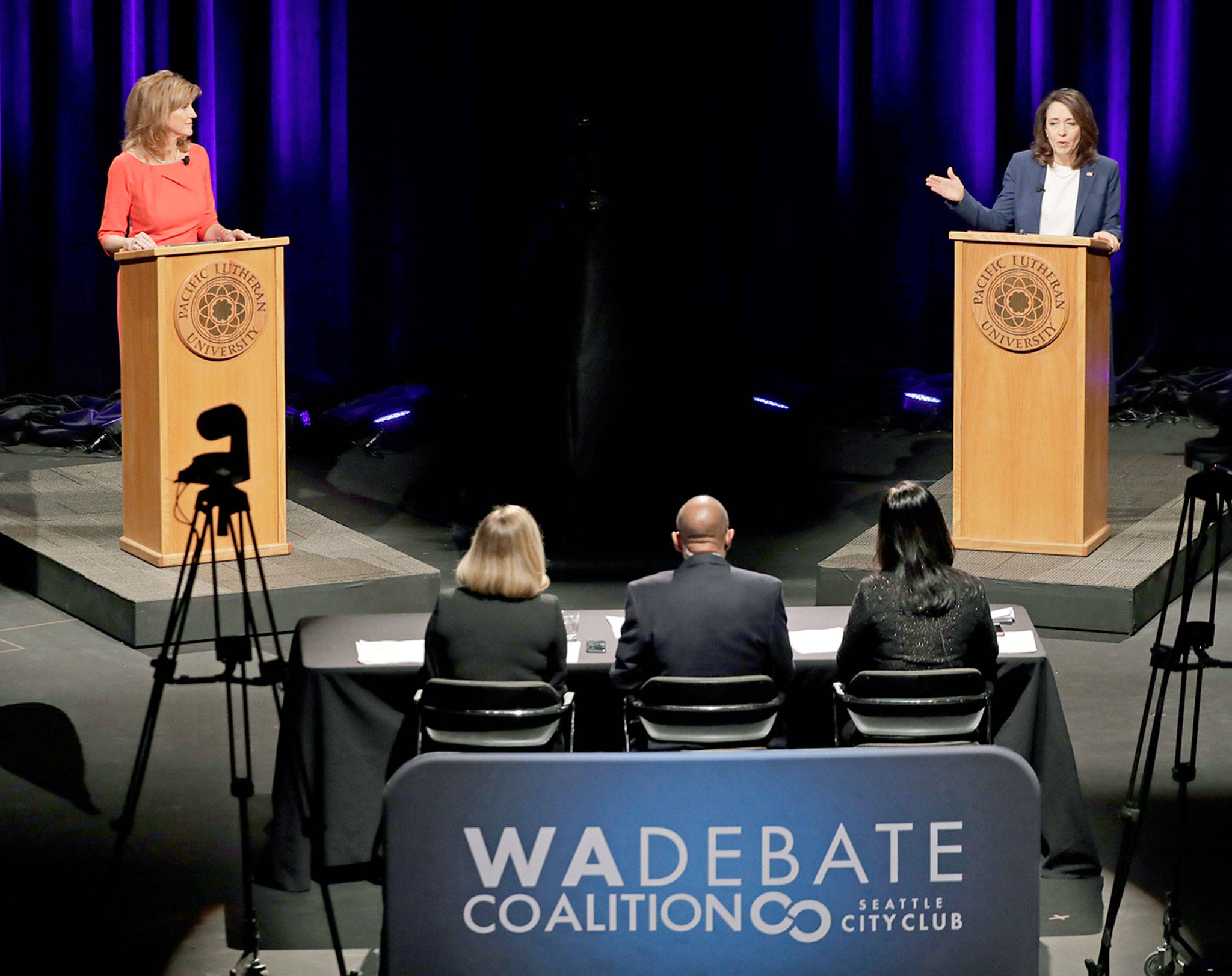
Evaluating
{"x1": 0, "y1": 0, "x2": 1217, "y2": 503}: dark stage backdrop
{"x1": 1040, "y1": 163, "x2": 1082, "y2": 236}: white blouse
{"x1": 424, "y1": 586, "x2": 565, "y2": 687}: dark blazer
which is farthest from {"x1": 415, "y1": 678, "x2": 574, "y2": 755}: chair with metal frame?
{"x1": 0, "y1": 0, "x2": 1217, "y2": 503}: dark stage backdrop

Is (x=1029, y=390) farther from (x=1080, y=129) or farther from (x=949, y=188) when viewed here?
(x=1080, y=129)

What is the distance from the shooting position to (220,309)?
6.21 metres

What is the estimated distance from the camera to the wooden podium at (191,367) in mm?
6137

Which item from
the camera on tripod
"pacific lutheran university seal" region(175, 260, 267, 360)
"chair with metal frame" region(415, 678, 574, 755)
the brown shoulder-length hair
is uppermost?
the brown shoulder-length hair

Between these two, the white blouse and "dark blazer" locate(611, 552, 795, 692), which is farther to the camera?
the white blouse

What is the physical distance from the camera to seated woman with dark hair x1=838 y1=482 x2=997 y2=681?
3967mm

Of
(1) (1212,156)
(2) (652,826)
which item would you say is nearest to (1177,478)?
(1) (1212,156)

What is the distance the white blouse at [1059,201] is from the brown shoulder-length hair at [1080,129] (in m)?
0.04

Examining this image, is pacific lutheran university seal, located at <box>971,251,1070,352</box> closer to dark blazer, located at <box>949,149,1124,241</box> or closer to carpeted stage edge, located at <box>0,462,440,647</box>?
dark blazer, located at <box>949,149,1124,241</box>

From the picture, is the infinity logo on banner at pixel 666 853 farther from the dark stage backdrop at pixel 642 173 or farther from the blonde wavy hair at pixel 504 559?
the dark stage backdrop at pixel 642 173

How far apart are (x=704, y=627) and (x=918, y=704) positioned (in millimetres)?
481

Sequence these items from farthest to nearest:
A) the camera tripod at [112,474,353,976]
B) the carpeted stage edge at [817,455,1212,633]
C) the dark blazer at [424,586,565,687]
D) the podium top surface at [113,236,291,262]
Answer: the carpeted stage edge at [817,455,1212,633]
the podium top surface at [113,236,291,262]
the dark blazer at [424,586,565,687]
the camera tripod at [112,474,353,976]

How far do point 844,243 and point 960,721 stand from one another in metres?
6.99

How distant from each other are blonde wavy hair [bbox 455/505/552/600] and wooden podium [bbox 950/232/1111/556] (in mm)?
2685
